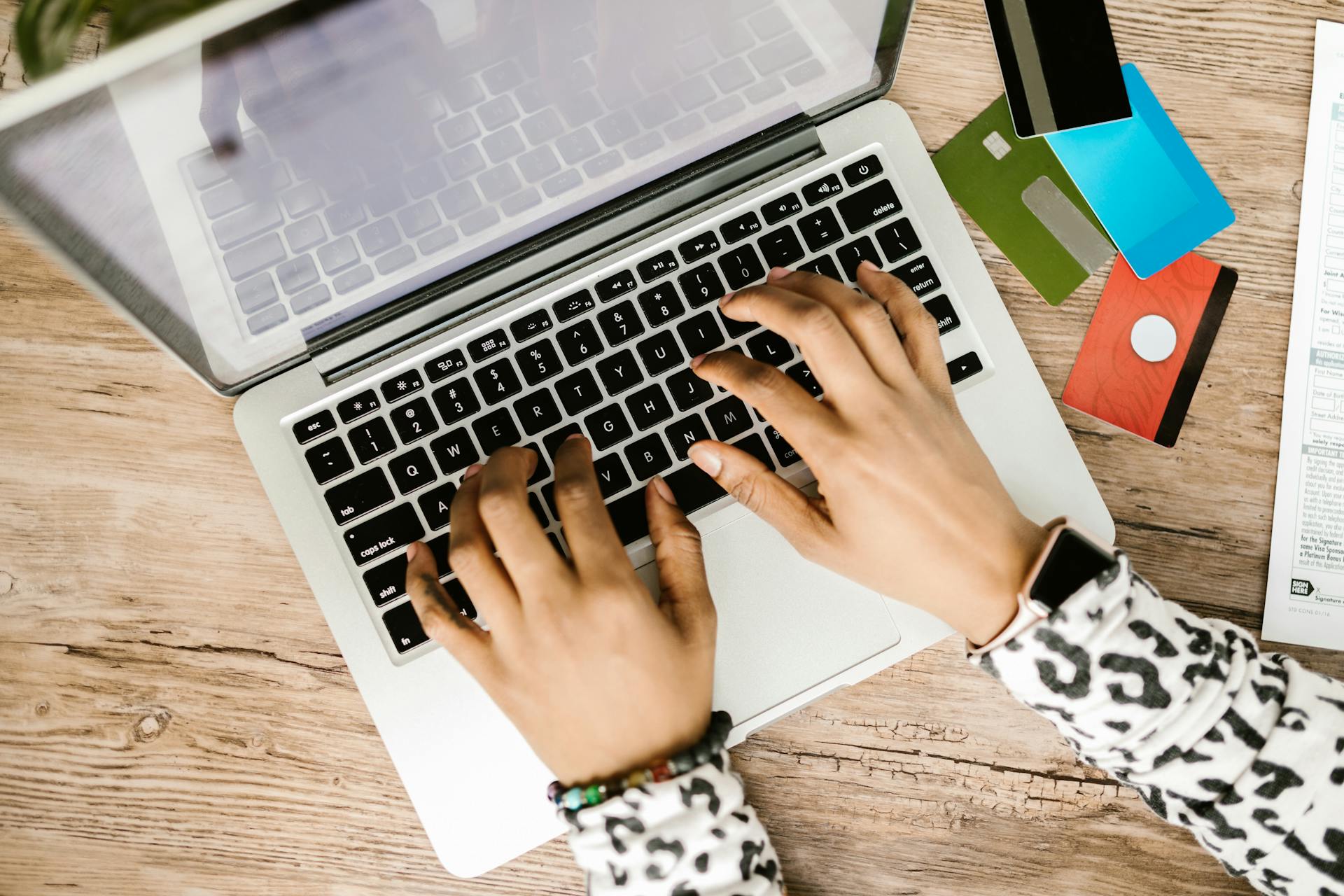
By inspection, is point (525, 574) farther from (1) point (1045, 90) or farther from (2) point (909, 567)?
(1) point (1045, 90)

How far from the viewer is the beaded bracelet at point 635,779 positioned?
47cm

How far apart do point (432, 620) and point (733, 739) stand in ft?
0.77

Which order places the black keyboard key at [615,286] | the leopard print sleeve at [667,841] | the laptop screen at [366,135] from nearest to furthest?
the laptop screen at [366,135], the leopard print sleeve at [667,841], the black keyboard key at [615,286]

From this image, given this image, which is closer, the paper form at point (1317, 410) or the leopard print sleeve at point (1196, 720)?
the leopard print sleeve at point (1196, 720)

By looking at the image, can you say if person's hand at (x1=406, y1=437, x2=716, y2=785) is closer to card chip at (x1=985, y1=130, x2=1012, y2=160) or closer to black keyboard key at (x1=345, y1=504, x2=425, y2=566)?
black keyboard key at (x1=345, y1=504, x2=425, y2=566)

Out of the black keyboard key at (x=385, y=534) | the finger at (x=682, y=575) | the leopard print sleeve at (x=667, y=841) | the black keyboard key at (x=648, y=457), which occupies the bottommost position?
the leopard print sleeve at (x=667, y=841)

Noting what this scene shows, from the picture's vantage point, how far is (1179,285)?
624 mm

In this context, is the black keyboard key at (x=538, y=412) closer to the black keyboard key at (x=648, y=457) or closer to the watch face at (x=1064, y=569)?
the black keyboard key at (x=648, y=457)

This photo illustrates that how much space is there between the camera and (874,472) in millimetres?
503

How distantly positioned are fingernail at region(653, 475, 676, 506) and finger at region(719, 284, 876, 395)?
13 cm

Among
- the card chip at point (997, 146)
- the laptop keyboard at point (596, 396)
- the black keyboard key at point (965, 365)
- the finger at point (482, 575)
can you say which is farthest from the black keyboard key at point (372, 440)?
the card chip at point (997, 146)

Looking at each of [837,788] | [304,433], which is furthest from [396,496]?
[837,788]

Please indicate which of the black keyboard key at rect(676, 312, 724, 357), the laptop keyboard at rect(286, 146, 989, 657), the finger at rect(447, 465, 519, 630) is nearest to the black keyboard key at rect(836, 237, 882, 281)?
the laptop keyboard at rect(286, 146, 989, 657)

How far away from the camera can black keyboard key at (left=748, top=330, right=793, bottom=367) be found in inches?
22.0
